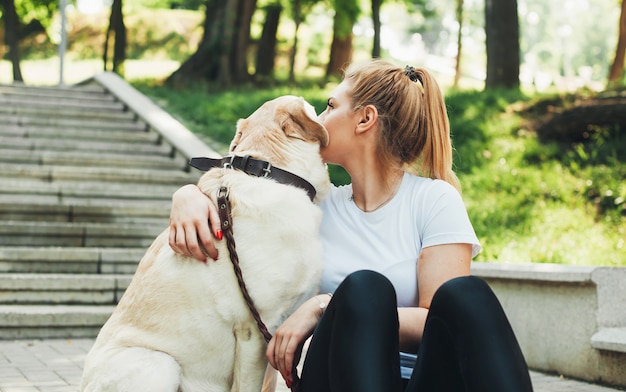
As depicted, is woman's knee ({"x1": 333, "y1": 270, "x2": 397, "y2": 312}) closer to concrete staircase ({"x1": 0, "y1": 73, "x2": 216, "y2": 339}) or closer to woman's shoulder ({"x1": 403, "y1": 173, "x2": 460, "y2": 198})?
woman's shoulder ({"x1": 403, "y1": 173, "x2": 460, "y2": 198})

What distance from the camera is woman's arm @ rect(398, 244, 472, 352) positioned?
116 inches

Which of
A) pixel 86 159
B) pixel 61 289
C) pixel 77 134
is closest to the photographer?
pixel 61 289

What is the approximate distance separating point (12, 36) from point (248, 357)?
22121 mm

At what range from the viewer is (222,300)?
2.86 metres

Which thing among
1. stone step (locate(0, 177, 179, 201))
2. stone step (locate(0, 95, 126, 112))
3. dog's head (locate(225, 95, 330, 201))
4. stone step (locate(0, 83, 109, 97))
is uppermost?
stone step (locate(0, 83, 109, 97))

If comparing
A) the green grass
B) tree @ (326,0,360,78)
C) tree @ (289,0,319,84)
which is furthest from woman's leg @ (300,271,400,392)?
tree @ (289,0,319,84)

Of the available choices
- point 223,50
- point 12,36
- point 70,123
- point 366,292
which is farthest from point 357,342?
point 12,36

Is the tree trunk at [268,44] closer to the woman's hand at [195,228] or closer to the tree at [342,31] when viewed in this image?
the tree at [342,31]

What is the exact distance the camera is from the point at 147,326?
2.92 m

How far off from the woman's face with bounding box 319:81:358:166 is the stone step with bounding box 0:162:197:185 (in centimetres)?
623

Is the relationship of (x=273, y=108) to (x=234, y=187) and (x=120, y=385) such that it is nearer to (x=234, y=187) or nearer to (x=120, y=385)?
(x=234, y=187)

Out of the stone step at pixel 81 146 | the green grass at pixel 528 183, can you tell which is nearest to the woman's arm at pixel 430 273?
the green grass at pixel 528 183

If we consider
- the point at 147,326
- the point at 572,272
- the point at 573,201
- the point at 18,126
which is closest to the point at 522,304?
the point at 572,272

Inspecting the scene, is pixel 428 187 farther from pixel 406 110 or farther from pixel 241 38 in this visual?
pixel 241 38
